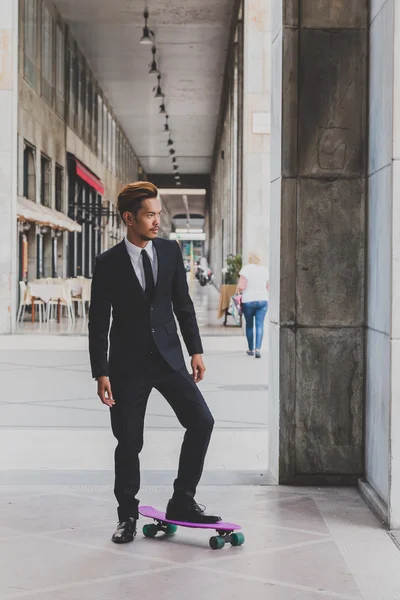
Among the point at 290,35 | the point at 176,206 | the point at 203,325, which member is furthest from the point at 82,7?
the point at 176,206

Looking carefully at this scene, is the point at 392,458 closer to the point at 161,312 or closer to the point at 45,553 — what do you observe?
the point at 161,312

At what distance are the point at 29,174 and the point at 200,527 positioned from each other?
872 inches

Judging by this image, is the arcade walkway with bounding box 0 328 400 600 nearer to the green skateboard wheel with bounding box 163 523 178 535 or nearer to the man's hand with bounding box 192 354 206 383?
the green skateboard wheel with bounding box 163 523 178 535

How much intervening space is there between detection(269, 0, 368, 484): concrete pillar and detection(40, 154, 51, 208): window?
72.5ft

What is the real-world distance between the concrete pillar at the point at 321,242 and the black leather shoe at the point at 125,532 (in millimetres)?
1619

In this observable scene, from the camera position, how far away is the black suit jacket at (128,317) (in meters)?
4.92

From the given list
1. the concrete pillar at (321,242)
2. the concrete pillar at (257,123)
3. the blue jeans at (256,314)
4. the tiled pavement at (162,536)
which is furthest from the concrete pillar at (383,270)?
the concrete pillar at (257,123)

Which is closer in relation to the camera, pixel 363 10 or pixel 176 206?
pixel 363 10

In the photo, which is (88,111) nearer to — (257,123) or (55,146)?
(55,146)

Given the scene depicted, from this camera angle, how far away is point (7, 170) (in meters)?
18.8

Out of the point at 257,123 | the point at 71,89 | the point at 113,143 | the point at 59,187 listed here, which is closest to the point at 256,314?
the point at 257,123

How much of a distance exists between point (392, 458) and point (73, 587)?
191cm

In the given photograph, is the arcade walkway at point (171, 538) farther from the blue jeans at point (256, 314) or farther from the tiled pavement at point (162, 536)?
the blue jeans at point (256, 314)

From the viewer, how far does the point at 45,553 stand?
4.76 meters
